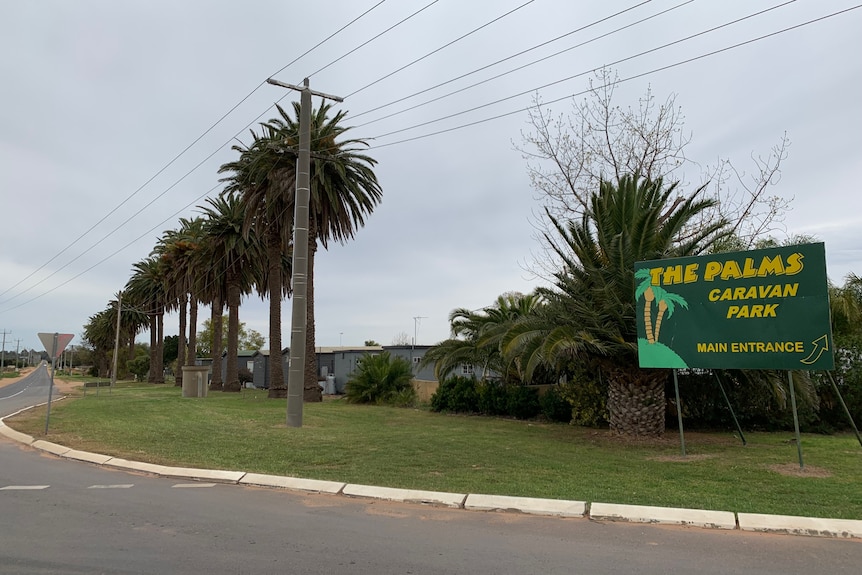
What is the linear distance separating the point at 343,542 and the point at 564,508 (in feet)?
9.58

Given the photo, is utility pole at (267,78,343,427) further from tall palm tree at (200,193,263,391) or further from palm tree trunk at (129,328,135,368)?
palm tree trunk at (129,328,135,368)

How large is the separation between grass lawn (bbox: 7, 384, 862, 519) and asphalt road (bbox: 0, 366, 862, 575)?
4.28 feet

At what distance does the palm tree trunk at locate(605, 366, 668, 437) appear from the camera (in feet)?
47.6

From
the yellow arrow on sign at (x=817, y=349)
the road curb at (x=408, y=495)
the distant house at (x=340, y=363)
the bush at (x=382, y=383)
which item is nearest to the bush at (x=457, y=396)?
the bush at (x=382, y=383)

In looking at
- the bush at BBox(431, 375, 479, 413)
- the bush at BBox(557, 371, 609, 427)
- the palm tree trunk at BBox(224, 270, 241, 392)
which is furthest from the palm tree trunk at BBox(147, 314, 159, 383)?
the bush at BBox(557, 371, 609, 427)

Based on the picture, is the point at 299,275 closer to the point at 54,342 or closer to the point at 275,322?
the point at 54,342

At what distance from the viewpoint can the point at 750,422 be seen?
16.3 m

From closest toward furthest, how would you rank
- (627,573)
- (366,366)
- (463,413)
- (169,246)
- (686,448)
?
(627,573) < (686,448) < (463,413) < (366,366) < (169,246)

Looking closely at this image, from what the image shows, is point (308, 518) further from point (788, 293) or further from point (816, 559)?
point (788, 293)

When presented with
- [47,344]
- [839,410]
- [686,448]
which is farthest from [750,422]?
[47,344]

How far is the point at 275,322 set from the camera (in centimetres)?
3192

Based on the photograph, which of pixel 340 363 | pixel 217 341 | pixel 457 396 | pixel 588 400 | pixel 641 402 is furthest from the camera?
pixel 340 363

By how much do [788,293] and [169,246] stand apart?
46.3 m

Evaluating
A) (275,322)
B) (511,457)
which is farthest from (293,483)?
(275,322)
